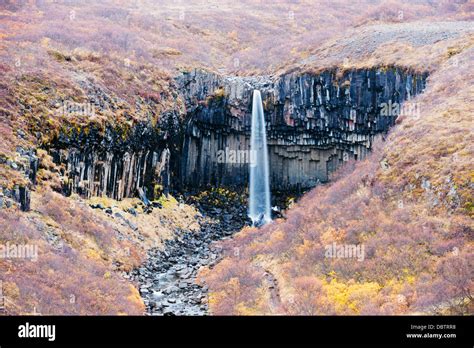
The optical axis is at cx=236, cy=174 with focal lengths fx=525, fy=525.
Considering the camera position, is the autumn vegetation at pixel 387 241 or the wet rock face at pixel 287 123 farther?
the wet rock face at pixel 287 123

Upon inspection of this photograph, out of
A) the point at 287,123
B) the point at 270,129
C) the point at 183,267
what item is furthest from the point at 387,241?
the point at 270,129

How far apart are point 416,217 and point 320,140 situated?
21532mm

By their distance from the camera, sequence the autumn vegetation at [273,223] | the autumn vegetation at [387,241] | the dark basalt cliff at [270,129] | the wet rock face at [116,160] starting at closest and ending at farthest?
the autumn vegetation at [387,241] → the autumn vegetation at [273,223] → the wet rock face at [116,160] → the dark basalt cliff at [270,129]

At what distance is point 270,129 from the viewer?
46031mm

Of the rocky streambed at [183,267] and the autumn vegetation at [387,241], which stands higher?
the autumn vegetation at [387,241]

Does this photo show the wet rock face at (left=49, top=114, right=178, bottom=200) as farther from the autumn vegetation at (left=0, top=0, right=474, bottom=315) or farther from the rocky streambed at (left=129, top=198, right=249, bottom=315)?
the rocky streambed at (left=129, top=198, right=249, bottom=315)

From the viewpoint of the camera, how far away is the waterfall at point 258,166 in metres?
45.5

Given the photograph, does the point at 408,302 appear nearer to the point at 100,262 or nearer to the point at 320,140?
the point at 100,262

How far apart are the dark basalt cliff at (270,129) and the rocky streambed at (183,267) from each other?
477 cm

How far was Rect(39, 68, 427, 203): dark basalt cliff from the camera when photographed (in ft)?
127

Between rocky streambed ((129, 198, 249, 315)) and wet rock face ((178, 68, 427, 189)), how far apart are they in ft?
18.6

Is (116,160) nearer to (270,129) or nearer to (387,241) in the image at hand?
(270,129)

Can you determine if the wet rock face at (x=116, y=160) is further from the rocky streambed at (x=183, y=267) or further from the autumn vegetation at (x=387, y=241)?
the autumn vegetation at (x=387, y=241)

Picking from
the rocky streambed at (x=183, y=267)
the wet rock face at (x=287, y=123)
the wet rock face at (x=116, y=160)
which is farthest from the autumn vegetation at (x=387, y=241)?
the wet rock face at (x=116, y=160)
